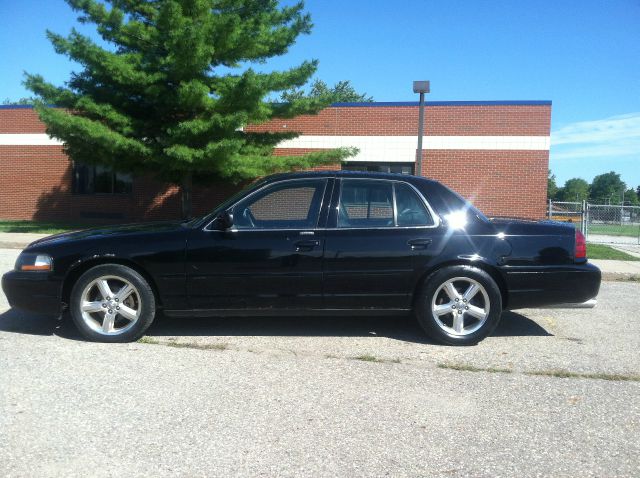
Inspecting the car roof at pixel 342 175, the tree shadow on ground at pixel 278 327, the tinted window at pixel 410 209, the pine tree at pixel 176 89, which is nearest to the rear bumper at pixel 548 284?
the tree shadow on ground at pixel 278 327

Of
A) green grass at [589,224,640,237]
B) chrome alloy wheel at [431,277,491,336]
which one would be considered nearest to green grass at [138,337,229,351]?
chrome alloy wheel at [431,277,491,336]

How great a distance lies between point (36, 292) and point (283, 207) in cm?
237

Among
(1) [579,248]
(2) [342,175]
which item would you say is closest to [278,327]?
(2) [342,175]

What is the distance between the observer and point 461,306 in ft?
16.8

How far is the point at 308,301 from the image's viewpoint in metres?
5.05

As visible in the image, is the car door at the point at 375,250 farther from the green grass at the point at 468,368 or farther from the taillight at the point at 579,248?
the taillight at the point at 579,248

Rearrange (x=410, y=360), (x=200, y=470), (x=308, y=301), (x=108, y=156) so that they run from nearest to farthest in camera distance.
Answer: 1. (x=200, y=470)
2. (x=410, y=360)
3. (x=308, y=301)
4. (x=108, y=156)

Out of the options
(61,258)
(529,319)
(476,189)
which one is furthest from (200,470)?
(476,189)

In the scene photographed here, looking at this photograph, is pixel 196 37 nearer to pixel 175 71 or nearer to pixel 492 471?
pixel 175 71

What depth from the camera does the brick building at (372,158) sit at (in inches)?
741

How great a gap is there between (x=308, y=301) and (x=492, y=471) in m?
2.48

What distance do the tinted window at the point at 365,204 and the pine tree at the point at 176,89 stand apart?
9.37 m

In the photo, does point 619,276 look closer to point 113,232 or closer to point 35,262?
point 113,232

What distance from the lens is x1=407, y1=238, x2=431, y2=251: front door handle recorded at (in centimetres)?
506
